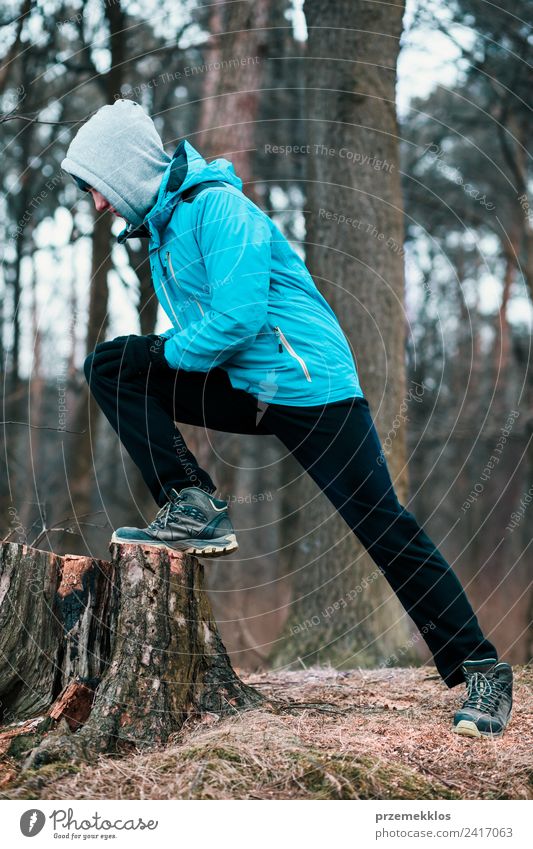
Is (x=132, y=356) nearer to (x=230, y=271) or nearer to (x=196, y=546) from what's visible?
(x=230, y=271)

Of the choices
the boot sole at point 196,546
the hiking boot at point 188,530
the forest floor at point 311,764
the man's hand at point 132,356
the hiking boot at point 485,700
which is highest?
the man's hand at point 132,356

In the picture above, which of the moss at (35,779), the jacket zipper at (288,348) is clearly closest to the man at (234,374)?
the jacket zipper at (288,348)

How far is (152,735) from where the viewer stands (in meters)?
3.79

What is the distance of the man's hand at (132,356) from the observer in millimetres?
4180

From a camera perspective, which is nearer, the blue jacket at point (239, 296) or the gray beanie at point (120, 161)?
the blue jacket at point (239, 296)

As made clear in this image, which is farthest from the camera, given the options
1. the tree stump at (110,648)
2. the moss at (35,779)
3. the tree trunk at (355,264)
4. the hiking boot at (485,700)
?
the tree trunk at (355,264)

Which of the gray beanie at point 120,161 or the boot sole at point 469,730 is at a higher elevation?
the gray beanie at point 120,161

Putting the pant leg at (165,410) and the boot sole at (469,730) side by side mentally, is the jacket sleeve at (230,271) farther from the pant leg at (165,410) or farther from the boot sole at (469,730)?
the boot sole at (469,730)

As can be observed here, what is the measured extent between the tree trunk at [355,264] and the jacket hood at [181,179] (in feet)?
8.45

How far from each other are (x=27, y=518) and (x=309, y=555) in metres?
6.44

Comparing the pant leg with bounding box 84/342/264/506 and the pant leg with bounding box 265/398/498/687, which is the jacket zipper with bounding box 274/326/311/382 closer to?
the pant leg with bounding box 265/398/498/687

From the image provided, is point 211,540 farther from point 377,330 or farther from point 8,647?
point 377,330

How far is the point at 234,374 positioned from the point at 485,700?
1777mm
